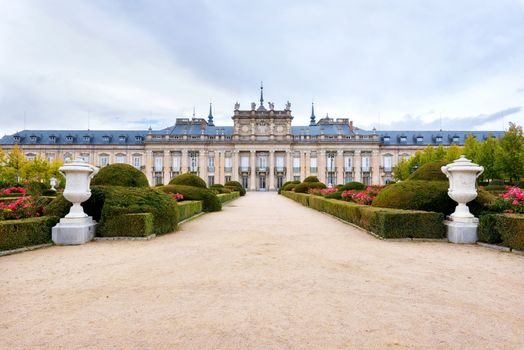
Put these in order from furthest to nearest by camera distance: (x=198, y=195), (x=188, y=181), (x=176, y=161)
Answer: (x=176, y=161) → (x=188, y=181) → (x=198, y=195)

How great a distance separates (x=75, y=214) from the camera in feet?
22.5

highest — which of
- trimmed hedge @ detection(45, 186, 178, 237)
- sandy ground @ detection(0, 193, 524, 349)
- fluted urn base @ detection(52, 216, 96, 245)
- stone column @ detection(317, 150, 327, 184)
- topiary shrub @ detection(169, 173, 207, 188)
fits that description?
stone column @ detection(317, 150, 327, 184)

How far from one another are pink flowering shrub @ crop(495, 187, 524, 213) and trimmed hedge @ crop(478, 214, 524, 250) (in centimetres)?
76

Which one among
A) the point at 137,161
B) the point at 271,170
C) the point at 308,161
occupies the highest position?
the point at 137,161

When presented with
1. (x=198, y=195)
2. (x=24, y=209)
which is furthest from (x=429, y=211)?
(x=198, y=195)

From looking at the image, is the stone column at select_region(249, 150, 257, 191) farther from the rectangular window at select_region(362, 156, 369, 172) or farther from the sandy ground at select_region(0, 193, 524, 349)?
the sandy ground at select_region(0, 193, 524, 349)

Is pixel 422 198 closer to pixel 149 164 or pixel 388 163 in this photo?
pixel 388 163

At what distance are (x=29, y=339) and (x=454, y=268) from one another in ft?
17.4

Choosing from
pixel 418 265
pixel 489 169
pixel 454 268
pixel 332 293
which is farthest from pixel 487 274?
pixel 489 169

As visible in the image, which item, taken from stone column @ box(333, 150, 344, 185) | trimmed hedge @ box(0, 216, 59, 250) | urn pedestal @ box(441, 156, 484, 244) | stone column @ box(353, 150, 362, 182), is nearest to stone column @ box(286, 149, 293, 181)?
stone column @ box(333, 150, 344, 185)

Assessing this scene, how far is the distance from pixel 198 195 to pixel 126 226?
715 cm

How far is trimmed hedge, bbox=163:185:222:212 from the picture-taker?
14125mm

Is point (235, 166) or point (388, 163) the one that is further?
point (388, 163)

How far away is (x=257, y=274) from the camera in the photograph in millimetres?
4426
